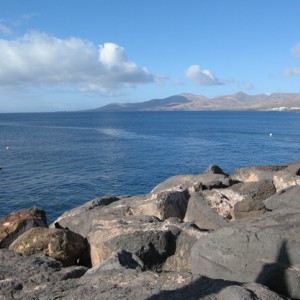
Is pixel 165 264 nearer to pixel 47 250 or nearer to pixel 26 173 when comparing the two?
pixel 47 250

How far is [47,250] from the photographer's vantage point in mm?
11727

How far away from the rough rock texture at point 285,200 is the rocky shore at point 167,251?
4 centimetres

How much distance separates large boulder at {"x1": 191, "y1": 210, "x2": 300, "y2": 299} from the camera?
859 centimetres

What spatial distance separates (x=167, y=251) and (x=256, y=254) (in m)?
3.30

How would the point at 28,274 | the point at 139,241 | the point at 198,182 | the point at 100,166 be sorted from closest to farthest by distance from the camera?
1. the point at 28,274
2. the point at 139,241
3. the point at 198,182
4. the point at 100,166

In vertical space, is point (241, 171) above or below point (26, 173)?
above

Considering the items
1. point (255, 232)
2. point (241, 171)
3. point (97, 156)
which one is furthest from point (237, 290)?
point (97, 156)

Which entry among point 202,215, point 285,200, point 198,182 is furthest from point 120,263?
point 198,182

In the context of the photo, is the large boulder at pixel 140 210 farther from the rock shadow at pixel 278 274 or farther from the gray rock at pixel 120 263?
the rock shadow at pixel 278 274

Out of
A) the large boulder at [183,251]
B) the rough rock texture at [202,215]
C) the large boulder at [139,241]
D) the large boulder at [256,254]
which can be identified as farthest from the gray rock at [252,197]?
the large boulder at [256,254]

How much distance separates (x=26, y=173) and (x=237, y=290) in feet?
140

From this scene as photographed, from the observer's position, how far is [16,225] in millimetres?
14578

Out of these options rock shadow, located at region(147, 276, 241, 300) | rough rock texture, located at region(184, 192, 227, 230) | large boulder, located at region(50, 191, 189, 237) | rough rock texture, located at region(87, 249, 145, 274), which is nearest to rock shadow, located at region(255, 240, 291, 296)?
rock shadow, located at region(147, 276, 241, 300)

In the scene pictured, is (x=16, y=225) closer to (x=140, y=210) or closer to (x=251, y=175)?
(x=140, y=210)
